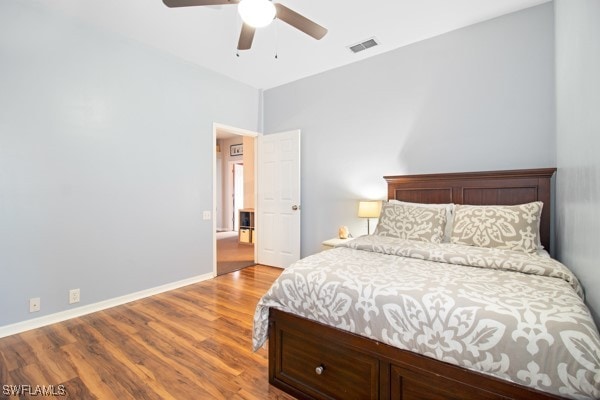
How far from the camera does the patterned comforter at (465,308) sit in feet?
3.06

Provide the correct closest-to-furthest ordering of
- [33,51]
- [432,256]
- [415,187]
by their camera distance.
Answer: [432,256]
[33,51]
[415,187]

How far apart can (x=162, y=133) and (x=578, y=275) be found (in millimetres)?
3939

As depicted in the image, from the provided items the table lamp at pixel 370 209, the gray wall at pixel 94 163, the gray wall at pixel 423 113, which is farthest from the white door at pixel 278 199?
the table lamp at pixel 370 209

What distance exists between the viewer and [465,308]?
112cm

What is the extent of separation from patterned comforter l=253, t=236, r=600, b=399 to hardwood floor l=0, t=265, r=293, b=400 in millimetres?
350

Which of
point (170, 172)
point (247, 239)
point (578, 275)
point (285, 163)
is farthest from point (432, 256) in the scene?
point (247, 239)

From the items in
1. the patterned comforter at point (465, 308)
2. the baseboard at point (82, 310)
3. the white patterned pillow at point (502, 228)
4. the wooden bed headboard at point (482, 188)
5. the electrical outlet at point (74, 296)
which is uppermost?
the wooden bed headboard at point (482, 188)

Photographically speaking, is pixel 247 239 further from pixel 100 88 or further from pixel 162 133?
pixel 100 88

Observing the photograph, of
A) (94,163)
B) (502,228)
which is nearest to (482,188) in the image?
(502,228)

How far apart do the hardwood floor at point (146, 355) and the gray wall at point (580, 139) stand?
179 cm

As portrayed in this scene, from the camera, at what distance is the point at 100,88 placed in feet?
9.11

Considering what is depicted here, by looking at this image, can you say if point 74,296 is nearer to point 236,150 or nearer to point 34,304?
point 34,304

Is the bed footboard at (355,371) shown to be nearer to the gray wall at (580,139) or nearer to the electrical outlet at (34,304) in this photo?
the gray wall at (580,139)

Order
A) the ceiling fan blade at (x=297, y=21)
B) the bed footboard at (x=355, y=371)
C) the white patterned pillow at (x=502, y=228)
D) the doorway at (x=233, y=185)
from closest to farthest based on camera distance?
the bed footboard at (x=355, y=371)
the ceiling fan blade at (x=297, y=21)
the white patterned pillow at (x=502, y=228)
the doorway at (x=233, y=185)
